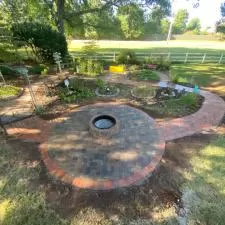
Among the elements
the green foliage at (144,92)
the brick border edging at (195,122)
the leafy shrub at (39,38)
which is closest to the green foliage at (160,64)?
the green foliage at (144,92)

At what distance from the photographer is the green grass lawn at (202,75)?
35.0ft

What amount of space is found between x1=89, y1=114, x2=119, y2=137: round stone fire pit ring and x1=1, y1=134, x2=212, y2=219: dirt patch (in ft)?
6.12

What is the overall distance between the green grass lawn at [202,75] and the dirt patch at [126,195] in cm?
668

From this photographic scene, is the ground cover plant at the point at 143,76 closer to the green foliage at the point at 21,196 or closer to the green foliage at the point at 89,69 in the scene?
the green foliage at the point at 89,69

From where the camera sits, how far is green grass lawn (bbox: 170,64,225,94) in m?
10.7

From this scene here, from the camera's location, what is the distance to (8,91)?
31.0 feet

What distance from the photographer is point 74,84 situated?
32.8 ft

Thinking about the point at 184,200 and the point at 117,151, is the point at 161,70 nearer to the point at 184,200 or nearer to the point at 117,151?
the point at 117,151

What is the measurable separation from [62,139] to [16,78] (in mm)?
7098

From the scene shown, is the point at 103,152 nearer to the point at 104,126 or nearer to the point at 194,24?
the point at 104,126

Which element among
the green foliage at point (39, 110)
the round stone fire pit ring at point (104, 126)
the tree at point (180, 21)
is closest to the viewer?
the round stone fire pit ring at point (104, 126)

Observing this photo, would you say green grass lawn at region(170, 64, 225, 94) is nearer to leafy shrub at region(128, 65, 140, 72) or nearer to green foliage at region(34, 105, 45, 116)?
leafy shrub at region(128, 65, 140, 72)

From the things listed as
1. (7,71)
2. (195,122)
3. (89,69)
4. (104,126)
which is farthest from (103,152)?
(7,71)

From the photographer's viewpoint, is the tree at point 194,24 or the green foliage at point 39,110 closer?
the green foliage at point 39,110
